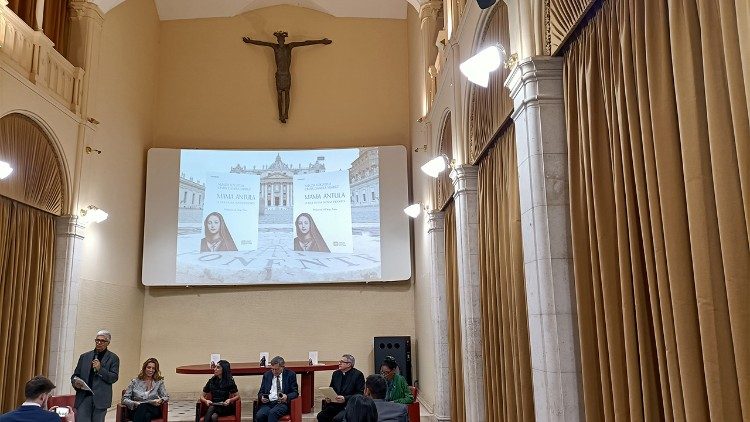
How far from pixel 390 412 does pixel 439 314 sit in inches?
154

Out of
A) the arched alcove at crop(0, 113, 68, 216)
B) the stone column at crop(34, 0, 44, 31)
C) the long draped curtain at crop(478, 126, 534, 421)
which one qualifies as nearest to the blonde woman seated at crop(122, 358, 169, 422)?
the arched alcove at crop(0, 113, 68, 216)

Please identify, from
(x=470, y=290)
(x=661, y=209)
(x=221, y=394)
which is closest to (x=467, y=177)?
(x=470, y=290)

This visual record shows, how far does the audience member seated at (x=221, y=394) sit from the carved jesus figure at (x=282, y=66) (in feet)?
20.5

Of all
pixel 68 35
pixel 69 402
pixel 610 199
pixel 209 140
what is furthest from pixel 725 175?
pixel 209 140

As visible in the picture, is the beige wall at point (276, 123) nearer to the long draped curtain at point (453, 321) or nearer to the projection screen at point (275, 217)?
the projection screen at point (275, 217)

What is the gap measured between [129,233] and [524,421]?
28.6 ft

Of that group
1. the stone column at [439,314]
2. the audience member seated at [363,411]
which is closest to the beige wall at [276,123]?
the stone column at [439,314]

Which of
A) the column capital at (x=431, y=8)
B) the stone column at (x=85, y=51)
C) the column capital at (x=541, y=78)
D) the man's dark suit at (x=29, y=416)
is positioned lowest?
the man's dark suit at (x=29, y=416)

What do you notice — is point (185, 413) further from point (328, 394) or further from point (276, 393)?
point (328, 394)

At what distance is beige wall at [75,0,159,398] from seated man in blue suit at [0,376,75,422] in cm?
547

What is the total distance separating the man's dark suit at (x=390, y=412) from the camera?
169 inches

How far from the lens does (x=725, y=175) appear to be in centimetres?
216

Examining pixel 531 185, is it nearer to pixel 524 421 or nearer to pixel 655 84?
pixel 655 84

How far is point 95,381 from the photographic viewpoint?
6402 millimetres
